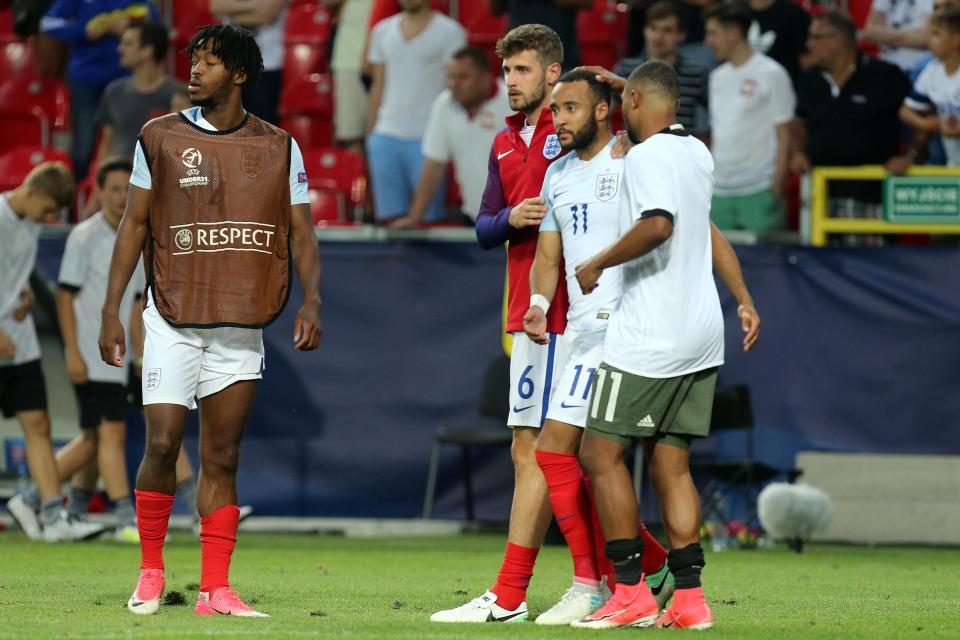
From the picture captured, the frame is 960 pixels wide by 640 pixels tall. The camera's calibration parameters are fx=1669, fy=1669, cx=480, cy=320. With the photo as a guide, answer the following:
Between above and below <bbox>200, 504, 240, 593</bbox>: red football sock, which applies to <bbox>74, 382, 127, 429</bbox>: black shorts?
below

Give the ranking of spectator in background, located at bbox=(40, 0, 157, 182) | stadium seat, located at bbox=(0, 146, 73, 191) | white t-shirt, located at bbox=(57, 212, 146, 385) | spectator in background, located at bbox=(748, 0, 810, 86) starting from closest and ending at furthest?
white t-shirt, located at bbox=(57, 212, 146, 385) → spectator in background, located at bbox=(748, 0, 810, 86) → stadium seat, located at bbox=(0, 146, 73, 191) → spectator in background, located at bbox=(40, 0, 157, 182)

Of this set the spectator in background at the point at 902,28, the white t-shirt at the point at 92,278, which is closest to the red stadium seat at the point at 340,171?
the white t-shirt at the point at 92,278

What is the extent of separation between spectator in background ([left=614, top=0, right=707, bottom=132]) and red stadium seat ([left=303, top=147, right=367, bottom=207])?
257 cm

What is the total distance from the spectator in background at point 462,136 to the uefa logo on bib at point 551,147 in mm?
5816

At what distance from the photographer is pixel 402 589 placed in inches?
314

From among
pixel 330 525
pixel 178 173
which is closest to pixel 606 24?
pixel 330 525

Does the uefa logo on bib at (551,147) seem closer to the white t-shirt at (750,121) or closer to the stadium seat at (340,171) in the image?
the white t-shirt at (750,121)

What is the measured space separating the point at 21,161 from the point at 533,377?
9.13 metres

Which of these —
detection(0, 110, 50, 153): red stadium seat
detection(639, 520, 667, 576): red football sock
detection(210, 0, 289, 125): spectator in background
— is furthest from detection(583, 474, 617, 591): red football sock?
detection(0, 110, 50, 153): red stadium seat

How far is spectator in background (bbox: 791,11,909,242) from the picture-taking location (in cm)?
1238

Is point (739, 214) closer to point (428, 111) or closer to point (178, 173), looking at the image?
point (428, 111)

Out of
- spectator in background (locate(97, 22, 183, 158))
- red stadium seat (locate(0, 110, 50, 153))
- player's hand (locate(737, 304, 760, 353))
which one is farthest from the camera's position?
red stadium seat (locate(0, 110, 50, 153))

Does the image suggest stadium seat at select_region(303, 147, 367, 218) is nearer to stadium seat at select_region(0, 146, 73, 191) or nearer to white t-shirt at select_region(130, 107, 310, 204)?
stadium seat at select_region(0, 146, 73, 191)

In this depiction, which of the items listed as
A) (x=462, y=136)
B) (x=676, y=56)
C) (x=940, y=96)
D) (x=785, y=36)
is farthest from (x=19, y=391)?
(x=940, y=96)
